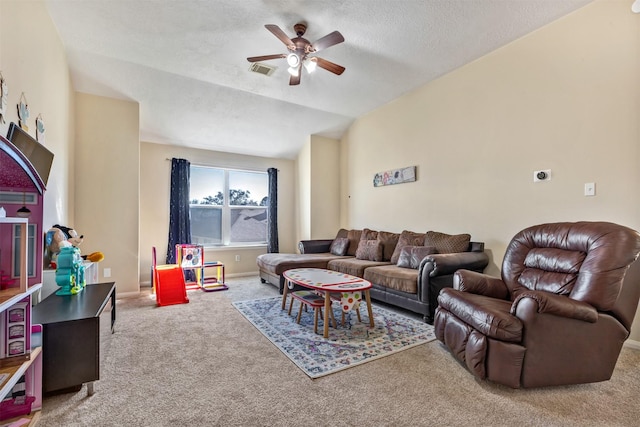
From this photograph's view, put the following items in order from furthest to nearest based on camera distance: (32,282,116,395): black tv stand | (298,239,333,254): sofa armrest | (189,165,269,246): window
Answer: (189,165,269,246): window → (298,239,333,254): sofa armrest → (32,282,116,395): black tv stand

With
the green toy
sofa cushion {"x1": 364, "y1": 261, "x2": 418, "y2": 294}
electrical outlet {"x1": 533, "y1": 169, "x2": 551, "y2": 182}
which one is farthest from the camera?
sofa cushion {"x1": 364, "y1": 261, "x2": 418, "y2": 294}

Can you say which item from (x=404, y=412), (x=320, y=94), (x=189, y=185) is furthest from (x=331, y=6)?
(x=189, y=185)

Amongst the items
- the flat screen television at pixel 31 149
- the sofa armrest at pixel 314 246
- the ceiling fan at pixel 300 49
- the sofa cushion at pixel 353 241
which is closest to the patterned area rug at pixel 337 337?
the sofa cushion at pixel 353 241

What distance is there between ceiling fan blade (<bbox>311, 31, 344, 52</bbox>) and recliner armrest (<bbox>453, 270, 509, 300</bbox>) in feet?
7.55

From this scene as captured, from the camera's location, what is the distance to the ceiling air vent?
370 cm

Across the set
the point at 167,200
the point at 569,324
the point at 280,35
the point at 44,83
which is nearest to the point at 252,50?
the point at 280,35

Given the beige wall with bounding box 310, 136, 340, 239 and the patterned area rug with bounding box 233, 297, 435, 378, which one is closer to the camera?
the patterned area rug with bounding box 233, 297, 435, 378

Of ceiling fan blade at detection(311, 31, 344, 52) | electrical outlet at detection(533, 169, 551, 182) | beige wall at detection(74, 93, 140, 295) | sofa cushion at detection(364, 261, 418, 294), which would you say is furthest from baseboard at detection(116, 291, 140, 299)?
electrical outlet at detection(533, 169, 551, 182)

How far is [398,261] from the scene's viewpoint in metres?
3.98

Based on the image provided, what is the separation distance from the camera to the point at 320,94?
4.45 meters

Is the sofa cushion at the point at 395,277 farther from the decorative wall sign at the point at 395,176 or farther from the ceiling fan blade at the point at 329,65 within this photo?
the ceiling fan blade at the point at 329,65

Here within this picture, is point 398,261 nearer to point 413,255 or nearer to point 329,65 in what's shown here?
point 413,255

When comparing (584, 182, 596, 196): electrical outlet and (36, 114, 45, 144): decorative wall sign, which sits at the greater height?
(36, 114, 45, 144): decorative wall sign

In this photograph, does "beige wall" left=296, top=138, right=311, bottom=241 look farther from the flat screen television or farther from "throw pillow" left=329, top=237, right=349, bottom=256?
the flat screen television
